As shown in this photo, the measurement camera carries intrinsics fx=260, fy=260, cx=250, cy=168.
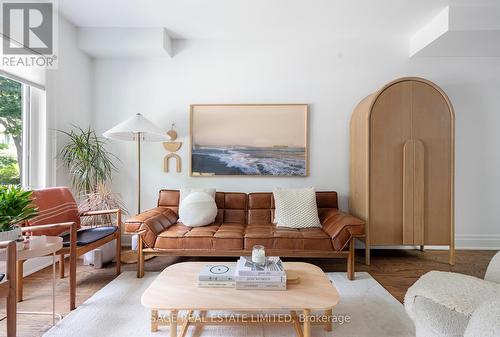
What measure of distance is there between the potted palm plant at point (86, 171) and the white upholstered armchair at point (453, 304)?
9.47 feet

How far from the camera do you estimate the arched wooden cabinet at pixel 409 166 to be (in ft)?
9.23

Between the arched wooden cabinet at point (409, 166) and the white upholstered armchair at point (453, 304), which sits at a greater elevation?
the arched wooden cabinet at point (409, 166)

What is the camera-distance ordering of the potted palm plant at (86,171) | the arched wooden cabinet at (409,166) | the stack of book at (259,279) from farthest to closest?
1. the potted palm plant at (86,171)
2. the arched wooden cabinet at (409,166)
3. the stack of book at (259,279)

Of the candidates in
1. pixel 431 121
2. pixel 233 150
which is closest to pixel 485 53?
pixel 431 121

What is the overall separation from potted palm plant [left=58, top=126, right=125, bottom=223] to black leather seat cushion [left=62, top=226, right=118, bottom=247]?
51cm

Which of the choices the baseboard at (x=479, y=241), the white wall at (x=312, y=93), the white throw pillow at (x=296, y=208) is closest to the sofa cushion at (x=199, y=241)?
the white throw pillow at (x=296, y=208)

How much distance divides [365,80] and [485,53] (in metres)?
1.46

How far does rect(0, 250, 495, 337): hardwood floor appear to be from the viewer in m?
1.94

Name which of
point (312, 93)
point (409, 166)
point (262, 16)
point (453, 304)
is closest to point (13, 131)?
point (262, 16)

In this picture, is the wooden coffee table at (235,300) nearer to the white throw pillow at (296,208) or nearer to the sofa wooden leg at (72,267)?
the sofa wooden leg at (72,267)

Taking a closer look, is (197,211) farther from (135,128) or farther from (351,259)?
(351,259)

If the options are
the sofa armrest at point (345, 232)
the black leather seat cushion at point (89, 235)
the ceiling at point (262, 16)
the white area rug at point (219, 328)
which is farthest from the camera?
the ceiling at point (262, 16)

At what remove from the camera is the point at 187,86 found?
3420 millimetres

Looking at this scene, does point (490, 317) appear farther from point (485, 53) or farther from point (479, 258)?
point (485, 53)
